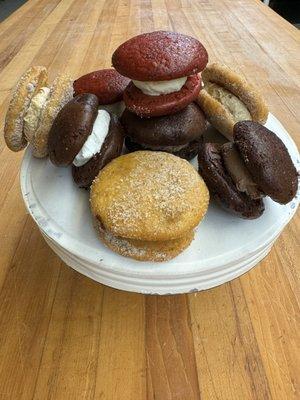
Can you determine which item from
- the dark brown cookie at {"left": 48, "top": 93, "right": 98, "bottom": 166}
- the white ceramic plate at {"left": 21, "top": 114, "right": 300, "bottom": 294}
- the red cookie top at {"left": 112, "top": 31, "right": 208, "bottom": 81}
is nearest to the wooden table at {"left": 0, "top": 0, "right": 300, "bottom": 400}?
the white ceramic plate at {"left": 21, "top": 114, "right": 300, "bottom": 294}

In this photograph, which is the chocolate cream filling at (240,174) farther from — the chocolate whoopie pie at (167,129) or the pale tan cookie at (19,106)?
the pale tan cookie at (19,106)

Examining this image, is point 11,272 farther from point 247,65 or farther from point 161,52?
point 247,65

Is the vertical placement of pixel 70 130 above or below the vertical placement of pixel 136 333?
above

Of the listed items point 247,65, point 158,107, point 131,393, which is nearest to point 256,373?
point 131,393

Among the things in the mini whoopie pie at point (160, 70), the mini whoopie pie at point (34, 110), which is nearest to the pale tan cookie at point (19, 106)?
the mini whoopie pie at point (34, 110)

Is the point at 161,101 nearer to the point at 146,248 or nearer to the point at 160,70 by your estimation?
the point at 160,70

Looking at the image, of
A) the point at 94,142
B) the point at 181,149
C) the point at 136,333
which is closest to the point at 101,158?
the point at 94,142
